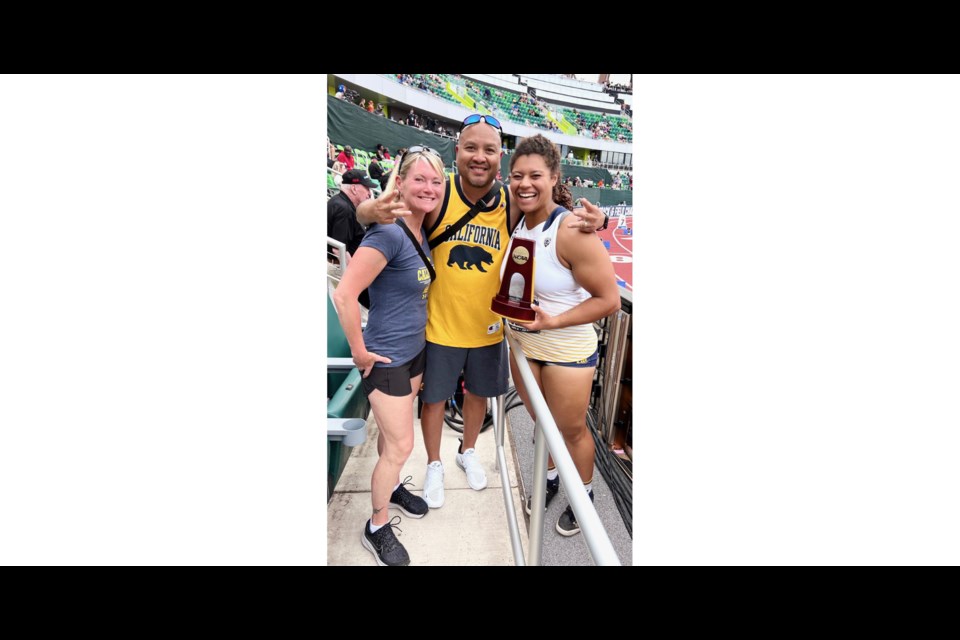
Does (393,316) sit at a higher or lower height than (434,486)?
higher

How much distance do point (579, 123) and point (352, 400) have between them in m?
35.0

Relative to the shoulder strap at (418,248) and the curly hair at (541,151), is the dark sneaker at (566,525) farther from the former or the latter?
the curly hair at (541,151)

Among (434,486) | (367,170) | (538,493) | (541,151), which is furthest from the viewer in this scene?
(367,170)

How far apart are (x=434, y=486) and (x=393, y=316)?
40.0 inches

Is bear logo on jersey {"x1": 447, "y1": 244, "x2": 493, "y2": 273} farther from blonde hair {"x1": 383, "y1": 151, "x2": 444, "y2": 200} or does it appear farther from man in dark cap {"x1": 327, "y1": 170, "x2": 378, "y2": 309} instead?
man in dark cap {"x1": 327, "y1": 170, "x2": 378, "y2": 309}

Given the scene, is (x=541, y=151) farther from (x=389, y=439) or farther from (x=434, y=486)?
(x=434, y=486)

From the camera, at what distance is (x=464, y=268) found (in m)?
1.69

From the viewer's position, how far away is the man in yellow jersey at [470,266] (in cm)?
159

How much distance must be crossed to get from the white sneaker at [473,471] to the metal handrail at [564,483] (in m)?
1.00

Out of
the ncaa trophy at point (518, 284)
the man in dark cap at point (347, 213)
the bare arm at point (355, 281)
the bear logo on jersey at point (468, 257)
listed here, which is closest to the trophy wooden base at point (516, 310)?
the ncaa trophy at point (518, 284)

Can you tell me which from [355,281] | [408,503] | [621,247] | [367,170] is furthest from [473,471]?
[621,247]

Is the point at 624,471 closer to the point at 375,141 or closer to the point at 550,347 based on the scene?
the point at 550,347

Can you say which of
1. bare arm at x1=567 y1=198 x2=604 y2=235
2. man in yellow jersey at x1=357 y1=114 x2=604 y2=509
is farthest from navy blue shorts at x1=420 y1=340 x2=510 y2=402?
bare arm at x1=567 y1=198 x2=604 y2=235

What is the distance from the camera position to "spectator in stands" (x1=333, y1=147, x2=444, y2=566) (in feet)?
4.67
